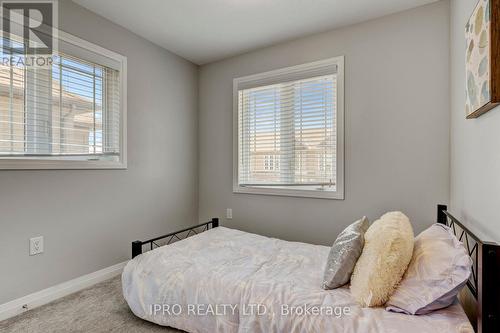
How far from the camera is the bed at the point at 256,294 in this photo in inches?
45.4

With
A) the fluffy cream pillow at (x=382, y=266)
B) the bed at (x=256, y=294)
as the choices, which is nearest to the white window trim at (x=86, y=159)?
the bed at (x=256, y=294)

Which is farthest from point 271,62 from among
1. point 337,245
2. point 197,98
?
point 337,245

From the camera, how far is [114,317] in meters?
1.88

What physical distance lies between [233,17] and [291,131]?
4.31ft

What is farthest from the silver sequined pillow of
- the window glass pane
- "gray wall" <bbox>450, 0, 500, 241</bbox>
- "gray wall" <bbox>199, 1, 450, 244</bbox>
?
the window glass pane

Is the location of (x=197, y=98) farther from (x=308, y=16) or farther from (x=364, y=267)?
(x=364, y=267)

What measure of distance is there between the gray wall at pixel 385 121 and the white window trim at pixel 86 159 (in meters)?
1.58

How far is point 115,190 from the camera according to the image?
2654mm

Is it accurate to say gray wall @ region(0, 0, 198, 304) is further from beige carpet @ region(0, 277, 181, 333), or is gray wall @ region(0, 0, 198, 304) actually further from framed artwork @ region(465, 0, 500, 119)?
framed artwork @ region(465, 0, 500, 119)

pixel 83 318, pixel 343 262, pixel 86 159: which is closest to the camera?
pixel 343 262

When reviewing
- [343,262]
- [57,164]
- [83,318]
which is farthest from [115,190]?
[343,262]

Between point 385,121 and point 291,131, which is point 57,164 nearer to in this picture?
point 291,131

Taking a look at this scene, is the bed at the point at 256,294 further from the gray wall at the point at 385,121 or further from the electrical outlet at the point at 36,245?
the electrical outlet at the point at 36,245

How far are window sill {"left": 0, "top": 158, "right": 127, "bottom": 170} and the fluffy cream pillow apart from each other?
2368mm
